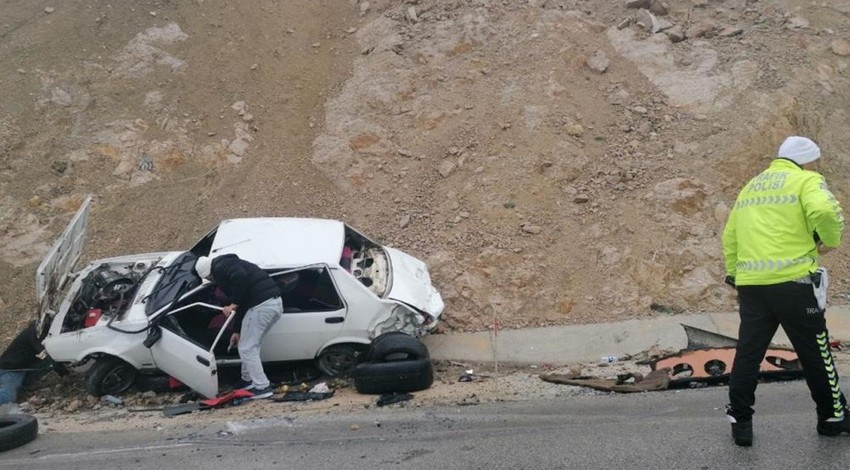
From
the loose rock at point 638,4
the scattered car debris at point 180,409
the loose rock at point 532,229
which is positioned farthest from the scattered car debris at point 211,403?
the loose rock at point 638,4

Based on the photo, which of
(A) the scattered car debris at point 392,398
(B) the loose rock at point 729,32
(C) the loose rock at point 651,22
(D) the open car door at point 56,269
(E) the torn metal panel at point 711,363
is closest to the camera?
(E) the torn metal panel at point 711,363

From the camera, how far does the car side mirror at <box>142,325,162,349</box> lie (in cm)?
680

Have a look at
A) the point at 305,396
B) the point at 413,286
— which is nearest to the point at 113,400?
the point at 305,396

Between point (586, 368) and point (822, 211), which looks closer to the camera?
point (822, 211)

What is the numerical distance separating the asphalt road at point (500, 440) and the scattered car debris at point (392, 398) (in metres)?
0.17

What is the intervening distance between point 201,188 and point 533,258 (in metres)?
5.16

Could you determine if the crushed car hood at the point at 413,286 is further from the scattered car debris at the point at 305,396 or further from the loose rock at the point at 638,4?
the loose rock at the point at 638,4

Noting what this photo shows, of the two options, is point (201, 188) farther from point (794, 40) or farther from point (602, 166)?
point (794, 40)

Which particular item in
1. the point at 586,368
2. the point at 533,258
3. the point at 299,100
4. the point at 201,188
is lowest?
the point at 586,368

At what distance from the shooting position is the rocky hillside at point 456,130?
30.3 ft

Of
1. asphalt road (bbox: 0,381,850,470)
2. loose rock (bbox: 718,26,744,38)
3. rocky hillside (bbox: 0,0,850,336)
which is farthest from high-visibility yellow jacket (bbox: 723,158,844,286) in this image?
loose rock (bbox: 718,26,744,38)

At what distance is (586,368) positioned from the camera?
7648mm

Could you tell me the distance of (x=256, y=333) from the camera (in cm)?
685

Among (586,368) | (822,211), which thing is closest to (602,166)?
(586,368)
